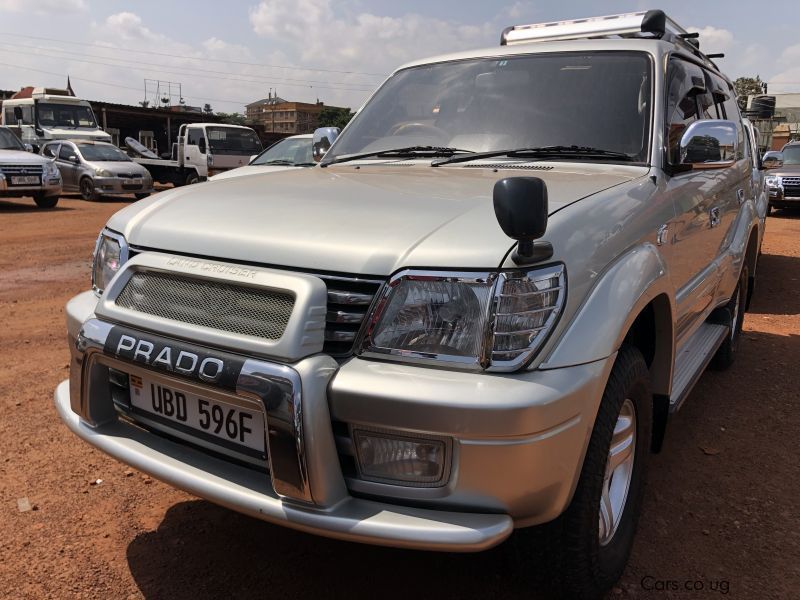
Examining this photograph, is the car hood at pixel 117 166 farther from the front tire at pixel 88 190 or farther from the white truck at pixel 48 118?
the white truck at pixel 48 118

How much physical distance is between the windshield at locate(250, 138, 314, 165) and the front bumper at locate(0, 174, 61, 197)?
602 cm

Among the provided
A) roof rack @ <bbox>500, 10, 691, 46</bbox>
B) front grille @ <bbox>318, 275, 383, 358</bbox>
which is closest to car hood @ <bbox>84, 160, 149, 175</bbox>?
roof rack @ <bbox>500, 10, 691, 46</bbox>

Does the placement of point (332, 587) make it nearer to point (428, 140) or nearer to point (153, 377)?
point (153, 377)

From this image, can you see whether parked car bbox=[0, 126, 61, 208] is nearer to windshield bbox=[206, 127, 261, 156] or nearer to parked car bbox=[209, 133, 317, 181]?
windshield bbox=[206, 127, 261, 156]

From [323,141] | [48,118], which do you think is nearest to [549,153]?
[323,141]

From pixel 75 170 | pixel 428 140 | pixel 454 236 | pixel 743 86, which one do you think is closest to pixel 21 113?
pixel 75 170

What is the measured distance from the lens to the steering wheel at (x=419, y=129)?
10.6ft

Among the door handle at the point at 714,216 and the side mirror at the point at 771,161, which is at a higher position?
the side mirror at the point at 771,161

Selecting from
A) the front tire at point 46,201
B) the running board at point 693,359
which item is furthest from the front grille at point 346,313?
the front tire at point 46,201

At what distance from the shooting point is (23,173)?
45.2 feet

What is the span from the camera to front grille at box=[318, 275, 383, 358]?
72.7 inches

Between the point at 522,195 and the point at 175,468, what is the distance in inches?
49.5

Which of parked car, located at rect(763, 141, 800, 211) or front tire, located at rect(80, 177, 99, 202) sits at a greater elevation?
parked car, located at rect(763, 141, 800, 211)

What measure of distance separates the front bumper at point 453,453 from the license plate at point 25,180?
46.5 ft
